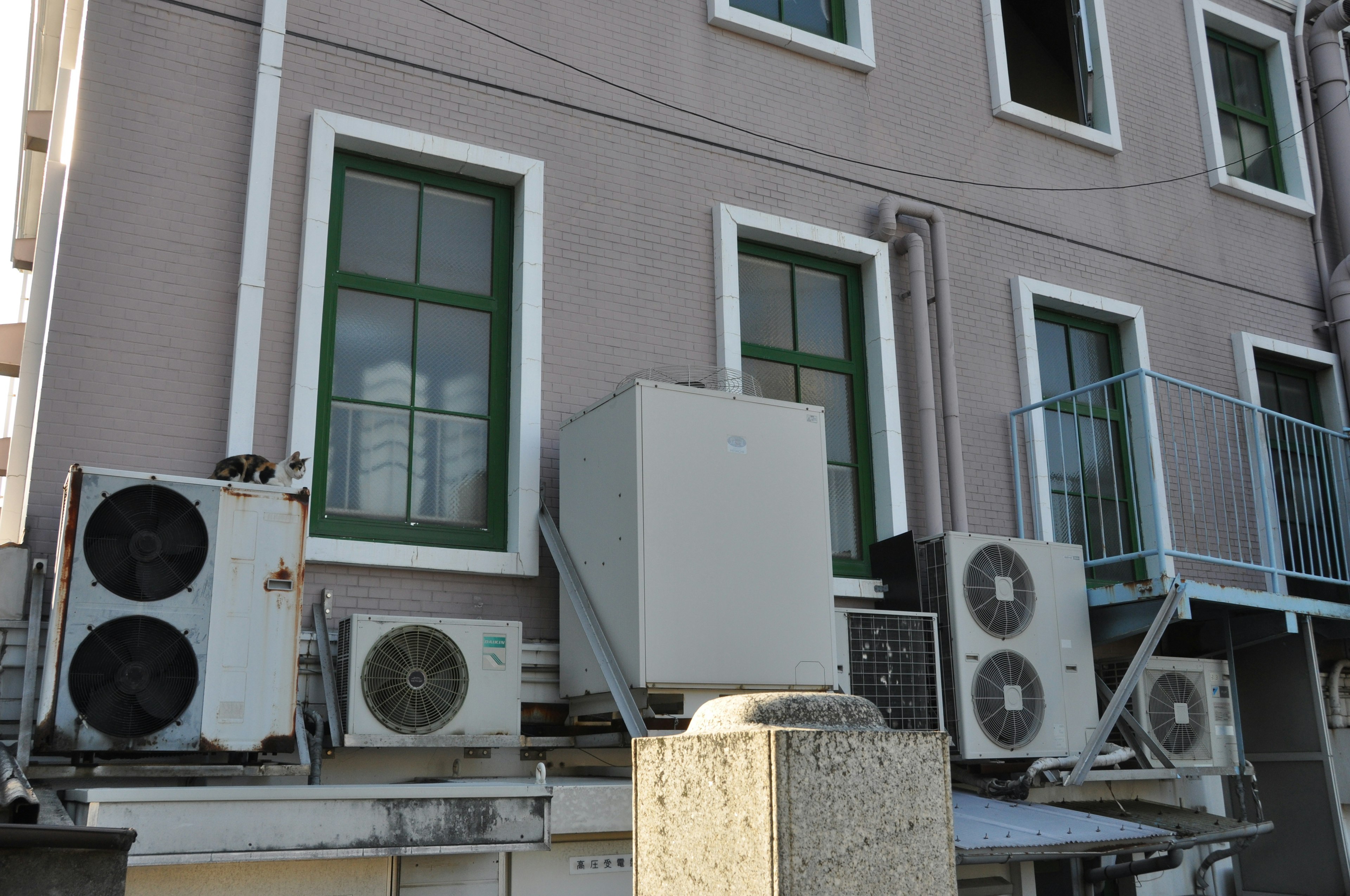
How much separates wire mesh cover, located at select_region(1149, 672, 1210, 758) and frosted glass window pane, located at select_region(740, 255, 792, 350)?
3.21 meters

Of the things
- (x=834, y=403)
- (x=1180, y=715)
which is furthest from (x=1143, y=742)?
(x=834, y=403)

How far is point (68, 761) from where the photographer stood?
16.5 ft

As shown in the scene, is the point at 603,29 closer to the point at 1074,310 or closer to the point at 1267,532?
the point at 1074,310

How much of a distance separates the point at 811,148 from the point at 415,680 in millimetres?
4645

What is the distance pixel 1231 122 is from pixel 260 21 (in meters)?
8.42

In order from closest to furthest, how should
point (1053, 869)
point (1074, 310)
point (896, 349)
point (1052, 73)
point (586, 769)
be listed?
point (586, 769), point (1053, 869), point (896, 349), point (1074, 310), point (1052, 73)

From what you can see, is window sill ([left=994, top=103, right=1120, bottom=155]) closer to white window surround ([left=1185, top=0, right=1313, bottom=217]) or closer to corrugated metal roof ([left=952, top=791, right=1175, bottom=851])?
white window surround ([left=1185, top=0, right=1313, bottom=217])

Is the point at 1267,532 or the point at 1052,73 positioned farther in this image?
the point at 1052,73

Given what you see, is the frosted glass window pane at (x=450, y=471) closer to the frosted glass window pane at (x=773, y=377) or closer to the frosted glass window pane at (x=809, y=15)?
the frosted glass window pane at (x=773, y=377)

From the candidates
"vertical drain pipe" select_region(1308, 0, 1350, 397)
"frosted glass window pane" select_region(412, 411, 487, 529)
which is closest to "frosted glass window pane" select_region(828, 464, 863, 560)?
"frosted glass window pane" select_region(412, 411, 487, 529)

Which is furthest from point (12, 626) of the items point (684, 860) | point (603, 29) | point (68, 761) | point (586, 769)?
point (603, 29)

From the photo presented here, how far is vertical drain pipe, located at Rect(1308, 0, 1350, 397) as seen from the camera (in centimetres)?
1116

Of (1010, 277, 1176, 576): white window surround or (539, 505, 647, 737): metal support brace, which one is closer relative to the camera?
(539, 505, 647, 737): metal support brace

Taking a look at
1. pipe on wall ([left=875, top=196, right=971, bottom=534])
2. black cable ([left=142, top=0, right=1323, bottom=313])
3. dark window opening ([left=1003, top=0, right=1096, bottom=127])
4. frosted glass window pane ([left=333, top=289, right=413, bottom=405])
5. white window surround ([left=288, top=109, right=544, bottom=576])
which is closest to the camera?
white window surround ([left=288, top=109, right=544, bottom=576])
